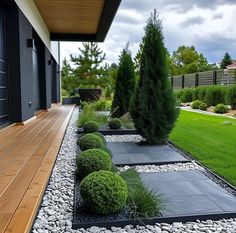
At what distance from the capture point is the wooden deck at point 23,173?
81.0 inches

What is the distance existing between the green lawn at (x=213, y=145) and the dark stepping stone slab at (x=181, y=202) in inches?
17.0

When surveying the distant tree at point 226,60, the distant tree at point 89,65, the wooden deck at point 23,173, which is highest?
the distant tree at point 226,60

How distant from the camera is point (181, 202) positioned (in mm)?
2723

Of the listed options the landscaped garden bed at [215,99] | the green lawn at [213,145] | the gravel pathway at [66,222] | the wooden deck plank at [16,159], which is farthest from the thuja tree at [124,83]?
the gravel pathway at [66,222]

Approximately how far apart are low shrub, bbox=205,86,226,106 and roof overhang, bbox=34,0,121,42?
561cm

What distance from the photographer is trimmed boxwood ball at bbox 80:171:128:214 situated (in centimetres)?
234

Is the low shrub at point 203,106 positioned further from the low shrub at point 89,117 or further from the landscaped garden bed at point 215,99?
the low shrub at point 89,117

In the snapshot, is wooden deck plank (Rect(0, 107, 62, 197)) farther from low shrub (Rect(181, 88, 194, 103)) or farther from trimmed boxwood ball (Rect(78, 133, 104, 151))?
low shrub (Rect(181, 88, 194, 103))

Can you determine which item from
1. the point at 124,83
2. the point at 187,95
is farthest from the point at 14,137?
the point at 187,95

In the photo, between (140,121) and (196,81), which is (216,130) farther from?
(196,81)

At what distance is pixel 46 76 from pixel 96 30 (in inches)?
108

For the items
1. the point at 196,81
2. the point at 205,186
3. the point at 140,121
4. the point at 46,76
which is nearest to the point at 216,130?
the point at 140,121

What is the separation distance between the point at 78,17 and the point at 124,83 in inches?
117

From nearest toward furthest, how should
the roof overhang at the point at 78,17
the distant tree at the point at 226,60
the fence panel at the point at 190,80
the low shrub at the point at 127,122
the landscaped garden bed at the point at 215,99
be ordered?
the low shrub at the point at 127,122 → the roof overhang at the point at 78,17 → the landscaped garden bed at the point at 215,99 → the fence panel at the point at 190,80 → the distant tree at the point at 226,60
